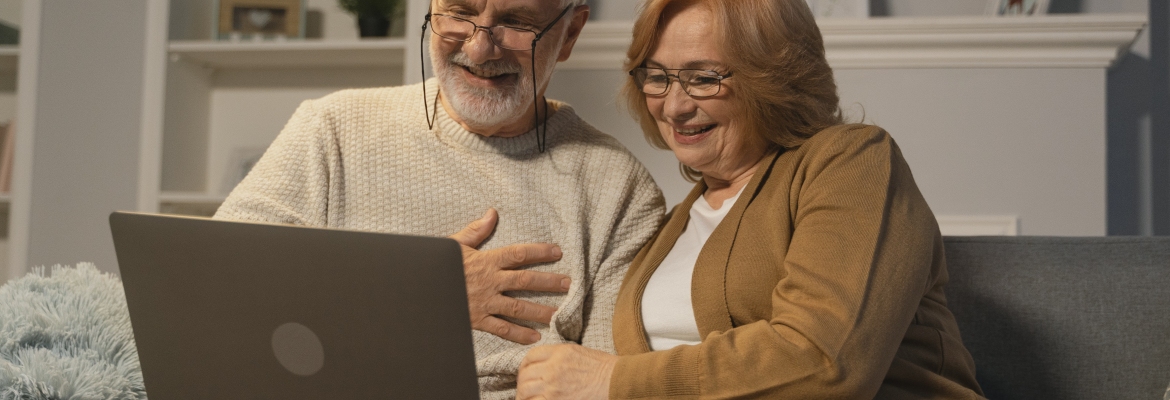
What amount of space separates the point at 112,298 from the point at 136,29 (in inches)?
62.8

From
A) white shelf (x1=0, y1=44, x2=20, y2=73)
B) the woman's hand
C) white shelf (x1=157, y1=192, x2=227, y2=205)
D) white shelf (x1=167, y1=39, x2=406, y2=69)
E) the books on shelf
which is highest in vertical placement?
white shelf (x1=167, y1=39, x2=406, y2=69)

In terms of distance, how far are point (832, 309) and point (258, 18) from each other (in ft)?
6.70

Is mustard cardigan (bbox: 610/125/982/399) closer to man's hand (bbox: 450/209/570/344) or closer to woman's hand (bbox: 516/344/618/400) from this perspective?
woman's hand (bbox: 516/344/618/400)

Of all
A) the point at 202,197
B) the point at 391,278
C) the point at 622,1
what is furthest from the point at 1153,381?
the point at 202,197

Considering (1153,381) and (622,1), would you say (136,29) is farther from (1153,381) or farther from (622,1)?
(1153,381)

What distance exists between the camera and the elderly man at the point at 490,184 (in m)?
1.27

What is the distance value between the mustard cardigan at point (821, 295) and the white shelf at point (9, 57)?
2193 millimetres

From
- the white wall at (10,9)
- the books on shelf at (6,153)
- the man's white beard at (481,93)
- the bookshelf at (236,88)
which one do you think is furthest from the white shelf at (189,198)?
the man's white beard at (481,93)

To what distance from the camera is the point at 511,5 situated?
1.30m

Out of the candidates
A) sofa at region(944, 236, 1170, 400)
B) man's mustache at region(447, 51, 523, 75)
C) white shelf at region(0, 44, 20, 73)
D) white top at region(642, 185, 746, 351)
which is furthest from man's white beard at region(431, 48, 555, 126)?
white shelf at region(0, 44, 20, 73)

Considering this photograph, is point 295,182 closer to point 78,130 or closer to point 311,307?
point 311,307

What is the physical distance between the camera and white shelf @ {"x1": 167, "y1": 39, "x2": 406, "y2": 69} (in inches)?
89.5

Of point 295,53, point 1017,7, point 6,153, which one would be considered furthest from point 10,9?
point 1017,7

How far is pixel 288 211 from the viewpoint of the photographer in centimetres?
124
